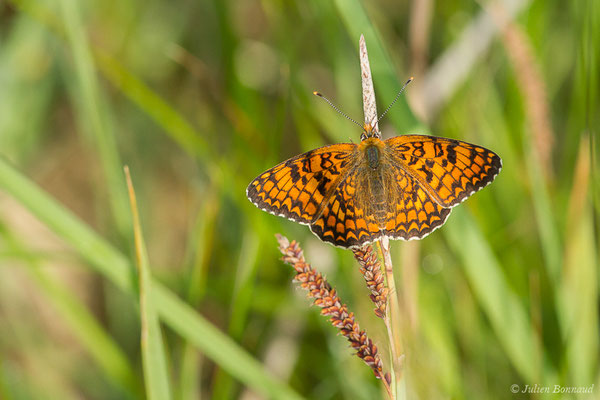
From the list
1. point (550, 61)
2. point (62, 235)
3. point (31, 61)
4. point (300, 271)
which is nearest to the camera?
point (300, 271)

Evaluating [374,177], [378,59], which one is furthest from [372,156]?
[378,59]

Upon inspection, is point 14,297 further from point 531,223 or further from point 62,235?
point 531,223

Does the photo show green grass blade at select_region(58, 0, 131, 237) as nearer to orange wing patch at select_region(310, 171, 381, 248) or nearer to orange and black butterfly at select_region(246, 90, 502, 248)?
orange and black butterfly at select_region(246, 90, 502, 248)

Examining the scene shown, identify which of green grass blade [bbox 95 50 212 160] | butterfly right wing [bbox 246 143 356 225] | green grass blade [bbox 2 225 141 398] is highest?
green grass blade [bbox 95 50 212 160]


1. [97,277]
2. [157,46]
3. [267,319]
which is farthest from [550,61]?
[97,277]

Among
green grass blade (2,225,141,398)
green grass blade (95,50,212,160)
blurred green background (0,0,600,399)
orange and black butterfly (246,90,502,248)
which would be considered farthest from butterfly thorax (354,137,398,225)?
green grass blade (2,225,141,398)

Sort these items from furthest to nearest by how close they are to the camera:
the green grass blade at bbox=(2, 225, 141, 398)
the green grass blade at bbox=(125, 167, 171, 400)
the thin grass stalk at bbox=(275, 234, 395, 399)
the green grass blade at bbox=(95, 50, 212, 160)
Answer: the green grass blade at bbox=(95, 50, 212, 160) → the green grass blade at bbox=(2, 225, 141, 398) → the green grass blade at bbox=(125, 167, 171, 400) → the thin grass stalk at bbox=(275, 234, 395, 399)

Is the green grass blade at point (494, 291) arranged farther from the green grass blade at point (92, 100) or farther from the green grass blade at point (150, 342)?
the green grass blade at point (92, 100)
